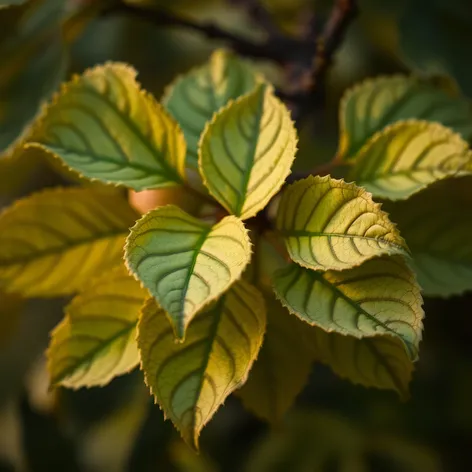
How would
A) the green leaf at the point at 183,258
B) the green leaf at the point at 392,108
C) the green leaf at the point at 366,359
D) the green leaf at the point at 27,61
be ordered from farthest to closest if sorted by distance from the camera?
1. the green leaf at the point at 27,61
2. the green leaf at the point at 392,108
3. the green leaf at the point at 366,359
4. the green leaf at the point at 183,258

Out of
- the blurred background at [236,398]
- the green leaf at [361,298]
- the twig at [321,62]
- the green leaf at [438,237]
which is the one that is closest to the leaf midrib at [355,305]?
the green leaf at [361,298]

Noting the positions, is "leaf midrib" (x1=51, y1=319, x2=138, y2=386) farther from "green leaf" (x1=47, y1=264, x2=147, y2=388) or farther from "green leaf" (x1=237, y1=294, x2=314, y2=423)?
"green leaf" (x1=237, y1=294, x2=314, y2=423)

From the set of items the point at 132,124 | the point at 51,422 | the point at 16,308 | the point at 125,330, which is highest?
the point at 132,124

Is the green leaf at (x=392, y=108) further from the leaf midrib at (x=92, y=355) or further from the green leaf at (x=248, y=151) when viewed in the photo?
the leaf midrib at (x=92, y=355)

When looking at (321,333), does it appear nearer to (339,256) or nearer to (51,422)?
(339,256)

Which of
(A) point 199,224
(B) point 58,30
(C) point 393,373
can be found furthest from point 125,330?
(B) point 58,30

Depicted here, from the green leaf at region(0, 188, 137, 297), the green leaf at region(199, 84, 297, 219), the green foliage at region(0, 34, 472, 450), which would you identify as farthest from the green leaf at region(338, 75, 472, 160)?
the green leaf at region(0, 188, 137, 297)

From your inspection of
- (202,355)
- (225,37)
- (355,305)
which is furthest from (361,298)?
(225,37)
